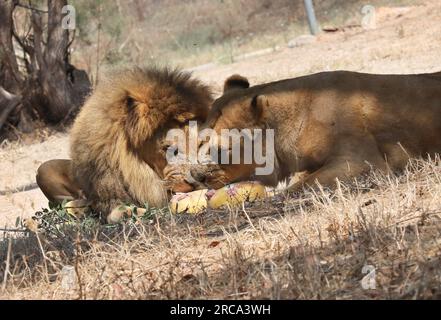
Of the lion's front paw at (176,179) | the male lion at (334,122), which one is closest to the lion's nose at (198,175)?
the male lion at (334,122)

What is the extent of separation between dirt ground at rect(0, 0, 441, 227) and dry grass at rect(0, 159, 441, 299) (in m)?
4.91

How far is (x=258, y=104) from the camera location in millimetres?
6414

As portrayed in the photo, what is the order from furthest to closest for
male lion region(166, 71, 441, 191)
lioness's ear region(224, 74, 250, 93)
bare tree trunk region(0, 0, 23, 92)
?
bare tree trunk region(0, 0, 23, 92) → lioness's ear region(224, 74, 250, 93) → male lion region(166, 71, 441, 191)

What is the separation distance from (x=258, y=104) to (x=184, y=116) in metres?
0.68

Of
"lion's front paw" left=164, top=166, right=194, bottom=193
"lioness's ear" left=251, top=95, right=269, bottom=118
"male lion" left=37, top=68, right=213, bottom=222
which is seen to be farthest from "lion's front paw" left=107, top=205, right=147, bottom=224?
"lioness's ear" left=251, top=95, right=269, bottom=118

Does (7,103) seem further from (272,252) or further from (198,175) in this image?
(272,252)

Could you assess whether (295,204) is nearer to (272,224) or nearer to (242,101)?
(272,224)

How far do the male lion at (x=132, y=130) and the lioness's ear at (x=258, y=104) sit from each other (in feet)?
1.93

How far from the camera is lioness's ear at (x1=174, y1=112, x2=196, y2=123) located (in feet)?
22.2

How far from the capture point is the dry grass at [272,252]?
3.80m

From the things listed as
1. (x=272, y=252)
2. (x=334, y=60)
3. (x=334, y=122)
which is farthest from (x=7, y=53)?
(x=272, y=252)

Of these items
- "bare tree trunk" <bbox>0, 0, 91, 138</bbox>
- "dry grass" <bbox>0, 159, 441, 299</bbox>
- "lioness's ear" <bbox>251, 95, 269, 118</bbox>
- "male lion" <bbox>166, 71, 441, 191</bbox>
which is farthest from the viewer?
"bare tree trunk" <bbox>0, 0, 91, 138</bbox>

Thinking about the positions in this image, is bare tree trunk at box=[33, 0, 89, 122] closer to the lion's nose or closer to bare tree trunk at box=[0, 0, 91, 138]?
bare tree trunk at box=[0, 0, 91, 138]

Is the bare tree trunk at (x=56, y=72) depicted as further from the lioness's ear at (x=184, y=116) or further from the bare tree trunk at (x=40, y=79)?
the lioness's ear at (x=184, y=116)
